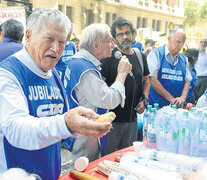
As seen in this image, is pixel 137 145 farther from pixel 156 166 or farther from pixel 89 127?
pixel 89 127

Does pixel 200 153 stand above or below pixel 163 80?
below

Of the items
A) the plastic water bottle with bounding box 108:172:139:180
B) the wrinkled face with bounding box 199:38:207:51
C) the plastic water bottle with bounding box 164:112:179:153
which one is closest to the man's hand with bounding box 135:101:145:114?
the plastic water bottle with bounding box 164:112:179:153

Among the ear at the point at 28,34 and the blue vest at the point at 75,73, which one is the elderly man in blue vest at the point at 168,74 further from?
the ear at the point at 28,34

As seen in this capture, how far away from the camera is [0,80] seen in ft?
4.36

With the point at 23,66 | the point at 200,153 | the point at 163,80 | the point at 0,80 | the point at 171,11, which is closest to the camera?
the point at 0,80

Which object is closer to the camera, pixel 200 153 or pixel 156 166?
pixel 156 166

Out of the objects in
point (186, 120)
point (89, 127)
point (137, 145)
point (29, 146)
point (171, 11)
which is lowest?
point (137, 145)

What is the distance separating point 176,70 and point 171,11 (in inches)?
1682

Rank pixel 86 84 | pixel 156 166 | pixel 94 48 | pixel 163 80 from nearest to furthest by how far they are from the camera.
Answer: pixel 156 166
pixel 86 84
pixel 94 48
pixel 163 80

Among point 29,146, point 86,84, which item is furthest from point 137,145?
point 29,146

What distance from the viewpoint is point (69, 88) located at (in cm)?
244

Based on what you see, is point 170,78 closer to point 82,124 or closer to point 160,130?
point 160,130

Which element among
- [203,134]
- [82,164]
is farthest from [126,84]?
[82,164]

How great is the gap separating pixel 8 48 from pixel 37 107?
2236 millimetres
